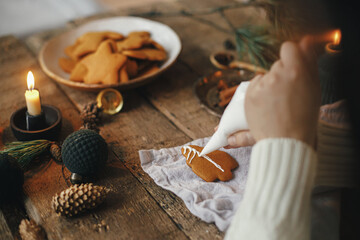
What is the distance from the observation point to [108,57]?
0.96 metres

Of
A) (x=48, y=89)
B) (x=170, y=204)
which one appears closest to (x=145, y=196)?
(x=170, y=204)

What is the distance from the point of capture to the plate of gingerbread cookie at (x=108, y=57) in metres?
0.93

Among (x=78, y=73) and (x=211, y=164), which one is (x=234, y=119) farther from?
(x=78, y=73)

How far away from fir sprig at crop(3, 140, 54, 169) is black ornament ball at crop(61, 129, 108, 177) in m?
0.09

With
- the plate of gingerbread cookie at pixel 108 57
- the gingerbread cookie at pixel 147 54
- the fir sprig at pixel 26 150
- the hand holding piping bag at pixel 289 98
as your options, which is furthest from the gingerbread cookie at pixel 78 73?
the hand holding piping bag at pixel 289 98

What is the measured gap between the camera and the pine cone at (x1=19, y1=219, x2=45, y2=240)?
1.91ft

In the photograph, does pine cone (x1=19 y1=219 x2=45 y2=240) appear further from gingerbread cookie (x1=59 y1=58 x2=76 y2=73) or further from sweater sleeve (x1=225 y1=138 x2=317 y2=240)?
gingerbread cookie (x1=59 y1=58 x2=76 y2=73)

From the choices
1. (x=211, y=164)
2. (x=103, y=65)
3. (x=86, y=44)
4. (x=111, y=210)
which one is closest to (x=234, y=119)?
(x=211, y=164)

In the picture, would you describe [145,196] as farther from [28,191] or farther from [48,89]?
[48,89]

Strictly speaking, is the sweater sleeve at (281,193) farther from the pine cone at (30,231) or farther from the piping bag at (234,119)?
the pine cone at (30,231)

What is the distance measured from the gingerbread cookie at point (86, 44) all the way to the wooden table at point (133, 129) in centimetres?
11

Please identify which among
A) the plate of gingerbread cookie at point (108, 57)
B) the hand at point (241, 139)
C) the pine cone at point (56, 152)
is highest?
the hand at point (241, 139)

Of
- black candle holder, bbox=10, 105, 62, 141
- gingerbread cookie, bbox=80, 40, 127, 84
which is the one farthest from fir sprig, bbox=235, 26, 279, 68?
black candle holder, bbox=10, 105, 62, 141

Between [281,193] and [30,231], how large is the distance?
419 millimetres
